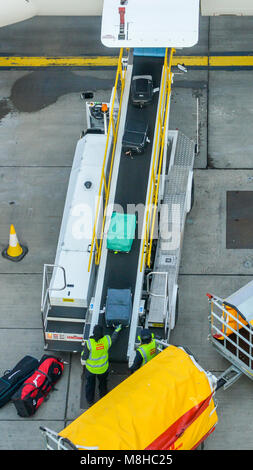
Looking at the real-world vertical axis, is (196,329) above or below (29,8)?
below

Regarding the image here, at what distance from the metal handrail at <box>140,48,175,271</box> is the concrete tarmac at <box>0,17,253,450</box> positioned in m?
1.45

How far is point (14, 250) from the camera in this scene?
17188 millimetres

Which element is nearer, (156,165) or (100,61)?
(156,165)

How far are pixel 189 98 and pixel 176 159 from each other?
2983mm

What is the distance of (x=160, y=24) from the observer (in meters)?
15.8

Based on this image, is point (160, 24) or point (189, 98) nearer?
point (160, 24)

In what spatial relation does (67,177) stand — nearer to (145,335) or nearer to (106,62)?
(106,62)

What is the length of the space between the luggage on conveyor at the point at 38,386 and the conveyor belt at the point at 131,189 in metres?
1.11

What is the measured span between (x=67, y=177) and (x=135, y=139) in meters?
3.03

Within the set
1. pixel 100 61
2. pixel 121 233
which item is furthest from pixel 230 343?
pixel 100 61

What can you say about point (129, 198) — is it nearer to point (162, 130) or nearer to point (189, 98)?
point (162, 130)

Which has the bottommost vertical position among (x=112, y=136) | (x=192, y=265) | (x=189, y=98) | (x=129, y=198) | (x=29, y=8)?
(x=192, y=265)
